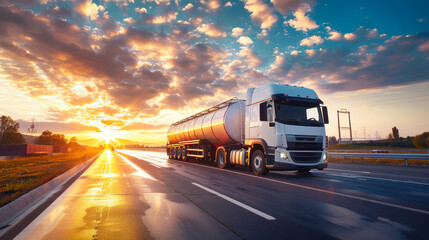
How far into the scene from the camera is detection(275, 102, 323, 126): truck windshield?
10.1 metres

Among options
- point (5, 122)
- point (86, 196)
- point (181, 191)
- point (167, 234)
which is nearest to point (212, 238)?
point (167, 234)

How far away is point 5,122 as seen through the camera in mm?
109625

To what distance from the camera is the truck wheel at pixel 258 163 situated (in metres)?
11.0

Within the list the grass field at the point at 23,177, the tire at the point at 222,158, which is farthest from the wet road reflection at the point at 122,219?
the tire at the point at 222,158

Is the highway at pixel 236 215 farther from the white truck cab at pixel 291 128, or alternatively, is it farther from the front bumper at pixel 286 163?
the white truck cab at pixel 291 128

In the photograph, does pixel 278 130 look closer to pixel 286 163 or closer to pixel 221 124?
pixel 286 163

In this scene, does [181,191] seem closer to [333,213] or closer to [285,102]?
[333,213]

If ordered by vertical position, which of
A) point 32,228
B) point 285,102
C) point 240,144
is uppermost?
point 285,102

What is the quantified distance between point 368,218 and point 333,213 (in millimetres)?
588

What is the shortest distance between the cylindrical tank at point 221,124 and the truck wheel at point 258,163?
168 centimetres

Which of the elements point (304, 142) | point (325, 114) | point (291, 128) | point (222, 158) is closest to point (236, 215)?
point (291, 128)

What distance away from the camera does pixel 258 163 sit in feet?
37.3

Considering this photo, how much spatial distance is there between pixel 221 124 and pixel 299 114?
5.13 m

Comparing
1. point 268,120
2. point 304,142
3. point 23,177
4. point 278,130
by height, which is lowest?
point 23,177
